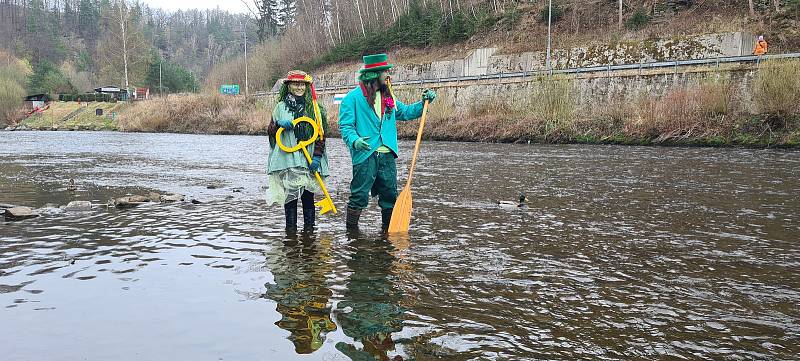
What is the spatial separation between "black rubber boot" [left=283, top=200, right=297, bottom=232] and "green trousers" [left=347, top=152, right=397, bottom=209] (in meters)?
0.69

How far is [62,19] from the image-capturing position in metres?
154

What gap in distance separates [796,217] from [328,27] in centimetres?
7858

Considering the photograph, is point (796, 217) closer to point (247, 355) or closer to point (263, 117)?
point (247, 355)

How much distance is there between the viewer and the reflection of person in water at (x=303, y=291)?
3.58m

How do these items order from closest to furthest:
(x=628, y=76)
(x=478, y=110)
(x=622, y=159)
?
(x=622, y=159)
(x=628, y=76)
(x=478, y=110)

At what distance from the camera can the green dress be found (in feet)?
22.3

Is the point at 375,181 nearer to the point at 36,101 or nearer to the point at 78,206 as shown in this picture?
the point at 78,206

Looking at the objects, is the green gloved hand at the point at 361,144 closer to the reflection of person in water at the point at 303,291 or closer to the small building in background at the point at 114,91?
the reflection of person in water at the point at 303,291

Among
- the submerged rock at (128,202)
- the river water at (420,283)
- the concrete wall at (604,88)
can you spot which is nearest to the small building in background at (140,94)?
the concrete wall at (604,88)

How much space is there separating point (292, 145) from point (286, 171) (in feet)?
1.06

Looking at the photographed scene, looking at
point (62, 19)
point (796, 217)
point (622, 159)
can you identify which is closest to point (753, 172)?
point (622, 159)

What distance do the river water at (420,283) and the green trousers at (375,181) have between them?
0.48 m

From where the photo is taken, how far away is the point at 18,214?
7.89 m

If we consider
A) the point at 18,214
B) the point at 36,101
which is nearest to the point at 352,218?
the point at 18,214
